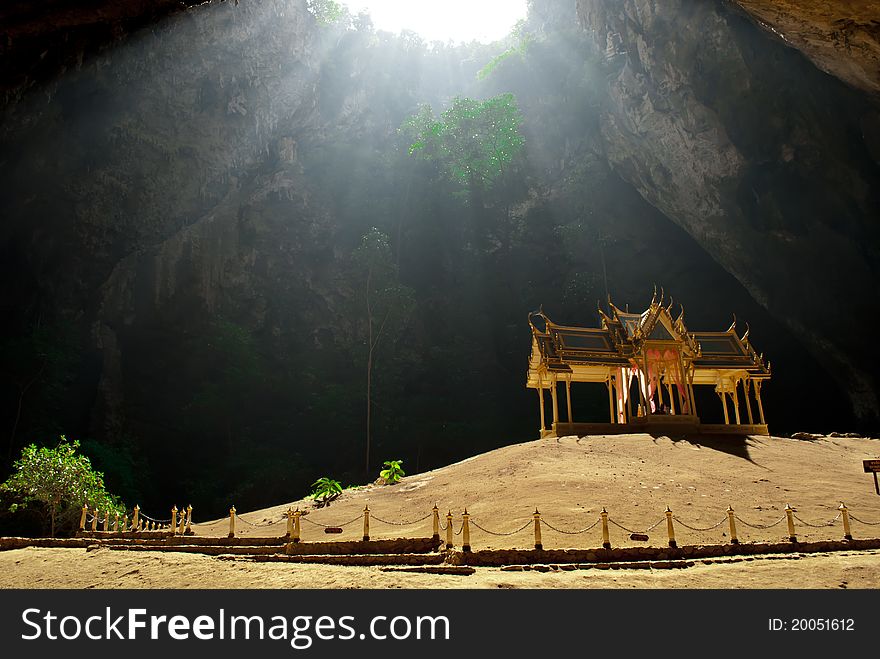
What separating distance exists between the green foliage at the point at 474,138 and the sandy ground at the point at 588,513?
78.0ft

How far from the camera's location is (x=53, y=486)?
1563 cm

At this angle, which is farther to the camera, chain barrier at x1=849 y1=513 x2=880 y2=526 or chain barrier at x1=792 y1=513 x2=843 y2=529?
chain barrier at x1=849 y1=513 x2=880 y2=526

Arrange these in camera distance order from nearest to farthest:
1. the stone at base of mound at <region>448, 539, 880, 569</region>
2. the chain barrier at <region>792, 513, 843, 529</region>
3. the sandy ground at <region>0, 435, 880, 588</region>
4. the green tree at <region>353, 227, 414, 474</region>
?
the sandy ground at <region>0, 435, 880, 588</region>
the stone at base of mound at <region>448, 539, 880, 569</region>
the chain barrier at <region>792, 513, 843, 529</region>
the green tree at <region>353, 227, 414, 474</region>

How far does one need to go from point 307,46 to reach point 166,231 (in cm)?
1470

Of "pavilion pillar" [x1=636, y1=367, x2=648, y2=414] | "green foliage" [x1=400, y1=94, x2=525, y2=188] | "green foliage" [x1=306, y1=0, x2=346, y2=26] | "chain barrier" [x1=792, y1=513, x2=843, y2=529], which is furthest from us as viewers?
"green foliage" [x1=306, y1=0, x2=346, y2=26]

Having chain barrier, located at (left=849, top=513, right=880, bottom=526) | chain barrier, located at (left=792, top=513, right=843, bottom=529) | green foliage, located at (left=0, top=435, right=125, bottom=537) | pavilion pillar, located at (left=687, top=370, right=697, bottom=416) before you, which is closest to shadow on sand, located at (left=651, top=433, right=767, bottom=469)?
pavilion pillar, located at (left=687, top=370, right=697, bottom=416)

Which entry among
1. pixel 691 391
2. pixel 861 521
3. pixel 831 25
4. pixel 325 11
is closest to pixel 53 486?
pixel 861 521

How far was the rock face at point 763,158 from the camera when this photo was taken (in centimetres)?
2403

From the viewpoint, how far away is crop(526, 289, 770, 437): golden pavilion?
1930cm

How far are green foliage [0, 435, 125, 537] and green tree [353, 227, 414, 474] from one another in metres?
17.1

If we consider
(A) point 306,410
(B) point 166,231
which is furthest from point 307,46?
(A) point 306,410

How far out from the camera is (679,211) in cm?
3131

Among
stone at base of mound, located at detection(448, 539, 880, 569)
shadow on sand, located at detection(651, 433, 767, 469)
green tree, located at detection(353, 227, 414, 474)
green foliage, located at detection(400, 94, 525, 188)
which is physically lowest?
stone at base of mound, located at detection(448, 539, 880, 569)

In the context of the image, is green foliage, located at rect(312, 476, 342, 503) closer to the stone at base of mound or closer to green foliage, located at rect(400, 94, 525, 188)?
the stone at base of mound
